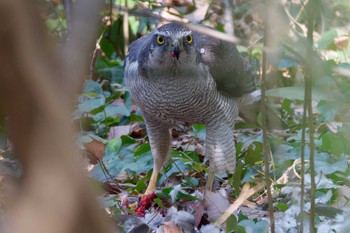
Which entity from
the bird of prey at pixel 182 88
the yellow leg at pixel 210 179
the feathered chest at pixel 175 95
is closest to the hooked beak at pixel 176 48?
the bird of prey at pixel 182 88

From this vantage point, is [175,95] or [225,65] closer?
[175,95]

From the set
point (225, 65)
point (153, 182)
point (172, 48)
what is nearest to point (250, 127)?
point (225, 65)

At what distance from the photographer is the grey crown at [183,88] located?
205 inches

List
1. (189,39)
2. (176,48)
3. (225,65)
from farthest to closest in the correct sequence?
(225,65) < (189,39) < (176,48)

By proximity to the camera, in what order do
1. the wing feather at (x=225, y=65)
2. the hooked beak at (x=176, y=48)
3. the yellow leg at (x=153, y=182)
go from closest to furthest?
the hooked beak at (x=176, y=48)
the yellow leg at (x=153, y=182)
the wing feather at (x=225, y=65)

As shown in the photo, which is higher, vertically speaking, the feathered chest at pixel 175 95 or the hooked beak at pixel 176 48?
the hooked beak at pixel 176 48

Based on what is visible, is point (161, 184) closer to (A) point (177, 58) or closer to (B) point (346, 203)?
(A) point (177, 58)

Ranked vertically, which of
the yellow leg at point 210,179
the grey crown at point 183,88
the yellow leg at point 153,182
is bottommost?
the yellow leg at point 153,182

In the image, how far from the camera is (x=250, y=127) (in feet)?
20.6

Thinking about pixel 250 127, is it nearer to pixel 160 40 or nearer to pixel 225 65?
pixel 225 65

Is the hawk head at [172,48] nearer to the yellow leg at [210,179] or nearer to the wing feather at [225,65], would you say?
the wing feather at [225,65]

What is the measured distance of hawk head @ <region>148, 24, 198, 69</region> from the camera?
16.7ft

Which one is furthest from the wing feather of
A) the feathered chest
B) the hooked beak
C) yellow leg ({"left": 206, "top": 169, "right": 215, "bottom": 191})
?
yellow leg ({"left": 206, "top": 169, "right": 215, "bottom": 191})

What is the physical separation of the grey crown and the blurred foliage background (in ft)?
0.53
